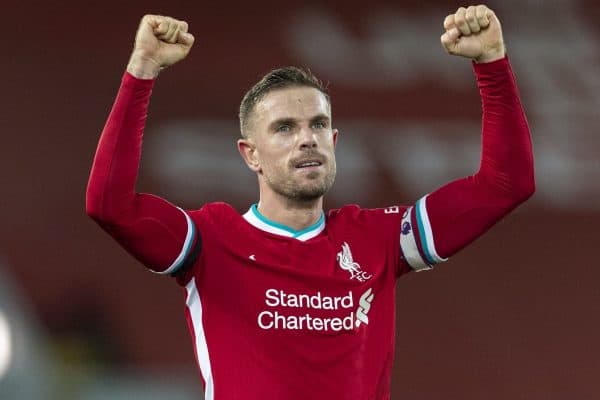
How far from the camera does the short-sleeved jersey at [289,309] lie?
2258mm

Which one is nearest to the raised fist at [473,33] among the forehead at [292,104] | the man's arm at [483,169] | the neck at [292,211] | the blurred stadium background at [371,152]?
the man's arm at [483,169]

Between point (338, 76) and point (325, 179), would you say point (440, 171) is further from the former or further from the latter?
point (325, 179)

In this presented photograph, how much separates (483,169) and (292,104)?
1.37ft

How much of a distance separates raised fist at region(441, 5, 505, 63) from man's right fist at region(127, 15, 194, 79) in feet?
1.71

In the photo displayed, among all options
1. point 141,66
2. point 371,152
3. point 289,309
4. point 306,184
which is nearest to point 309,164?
point 306,184

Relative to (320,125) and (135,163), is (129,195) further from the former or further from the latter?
(320,125)

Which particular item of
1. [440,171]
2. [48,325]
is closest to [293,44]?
[440,171]

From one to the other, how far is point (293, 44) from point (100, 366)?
4.38ft

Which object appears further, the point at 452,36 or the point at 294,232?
the point at 294,232

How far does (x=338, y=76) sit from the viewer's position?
4.18 meters

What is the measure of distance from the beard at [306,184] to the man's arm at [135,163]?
9.9 inches

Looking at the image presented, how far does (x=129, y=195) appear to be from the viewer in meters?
2.19

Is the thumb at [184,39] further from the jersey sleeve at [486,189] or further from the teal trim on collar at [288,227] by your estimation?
the jersey sleeve at [486,189]

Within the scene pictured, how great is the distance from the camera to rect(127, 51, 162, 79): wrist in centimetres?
219
